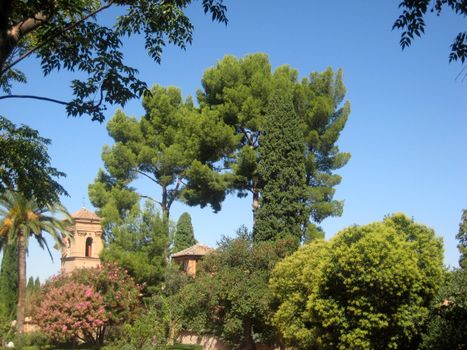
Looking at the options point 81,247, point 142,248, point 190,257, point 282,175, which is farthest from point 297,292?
point 81,247

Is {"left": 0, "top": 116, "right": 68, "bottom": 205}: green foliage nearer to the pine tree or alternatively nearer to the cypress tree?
the pine tree

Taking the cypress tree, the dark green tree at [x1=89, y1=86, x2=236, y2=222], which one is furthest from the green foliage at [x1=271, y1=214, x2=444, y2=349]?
the cypress tree

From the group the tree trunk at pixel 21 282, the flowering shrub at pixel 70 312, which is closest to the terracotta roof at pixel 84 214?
the tree trunk at pixel 21 282

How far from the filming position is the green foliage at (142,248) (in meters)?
34.8

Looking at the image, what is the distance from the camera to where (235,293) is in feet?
81.6

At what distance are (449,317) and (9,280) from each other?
116 ft

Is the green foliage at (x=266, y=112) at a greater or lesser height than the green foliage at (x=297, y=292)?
greater

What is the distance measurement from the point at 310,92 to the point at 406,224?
14.4 m

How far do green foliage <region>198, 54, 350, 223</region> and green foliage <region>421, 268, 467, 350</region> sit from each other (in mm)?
14437

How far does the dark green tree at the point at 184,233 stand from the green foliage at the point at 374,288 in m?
26.7

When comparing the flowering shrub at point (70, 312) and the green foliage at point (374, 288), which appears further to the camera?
the flowering shrub at point (70, 312)

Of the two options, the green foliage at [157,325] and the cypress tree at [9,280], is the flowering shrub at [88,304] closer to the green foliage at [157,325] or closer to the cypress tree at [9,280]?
the green foliage at [157,325]

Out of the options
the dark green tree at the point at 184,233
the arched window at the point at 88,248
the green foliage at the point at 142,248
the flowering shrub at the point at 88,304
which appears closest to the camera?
the flowering shrub at the point at 88,304

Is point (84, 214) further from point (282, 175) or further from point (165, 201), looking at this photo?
point (282, 175)
